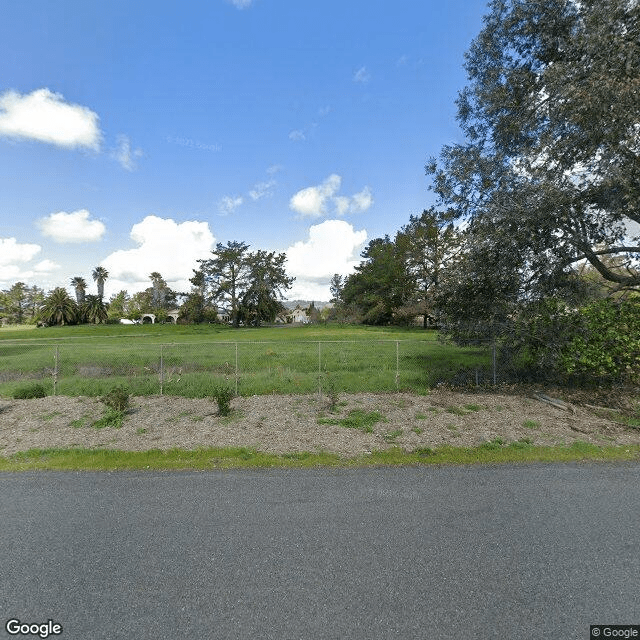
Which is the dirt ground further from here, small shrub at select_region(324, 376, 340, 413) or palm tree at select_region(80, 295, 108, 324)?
palm tree at select_region(80, 295, 108, 324)

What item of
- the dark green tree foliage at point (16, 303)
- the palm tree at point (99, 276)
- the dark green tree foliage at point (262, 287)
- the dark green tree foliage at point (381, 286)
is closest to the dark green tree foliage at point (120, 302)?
the palm tree at point (99, 276)

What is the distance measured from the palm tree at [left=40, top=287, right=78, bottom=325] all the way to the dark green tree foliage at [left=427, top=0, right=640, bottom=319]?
73.0 metres

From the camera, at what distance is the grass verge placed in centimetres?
518

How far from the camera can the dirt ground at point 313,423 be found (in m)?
6.18

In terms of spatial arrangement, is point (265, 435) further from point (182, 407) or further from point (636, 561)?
point (636, 561)

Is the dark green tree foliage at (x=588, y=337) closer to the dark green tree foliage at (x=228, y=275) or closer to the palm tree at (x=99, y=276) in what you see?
the dark green tree foliage at (x=228, y=275)

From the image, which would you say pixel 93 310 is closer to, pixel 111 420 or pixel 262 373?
pixel 262 373

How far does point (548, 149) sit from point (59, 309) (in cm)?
7586

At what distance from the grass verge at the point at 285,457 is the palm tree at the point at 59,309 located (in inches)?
2775

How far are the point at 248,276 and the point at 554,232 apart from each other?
62.0m

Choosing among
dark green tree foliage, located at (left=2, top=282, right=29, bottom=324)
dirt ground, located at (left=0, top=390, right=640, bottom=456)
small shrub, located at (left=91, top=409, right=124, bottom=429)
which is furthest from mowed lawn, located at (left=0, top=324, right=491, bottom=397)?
dark green tree foliage, located at (left=2, top=282, right=29, bottom=324)

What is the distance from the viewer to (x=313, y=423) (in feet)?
23.7

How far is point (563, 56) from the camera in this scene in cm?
832

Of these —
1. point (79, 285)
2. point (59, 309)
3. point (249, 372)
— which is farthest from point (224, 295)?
point (249, 372)
